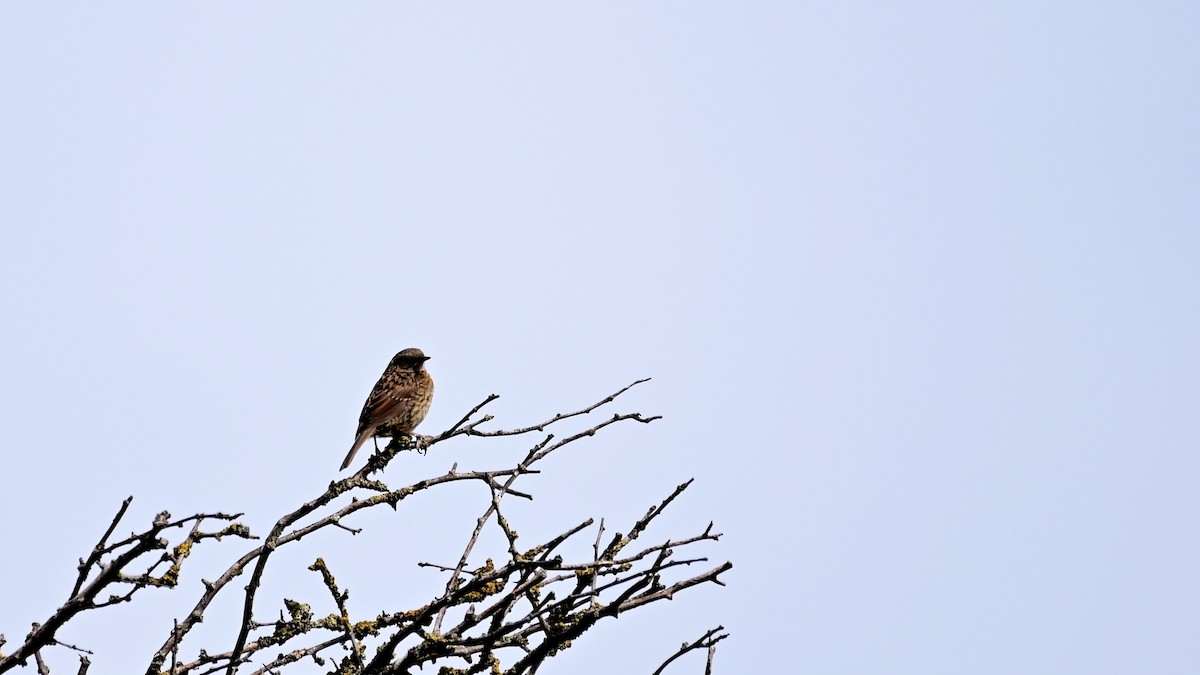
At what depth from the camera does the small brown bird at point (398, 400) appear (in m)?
8.71

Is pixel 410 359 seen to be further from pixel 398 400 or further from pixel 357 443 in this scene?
pixel 357 443

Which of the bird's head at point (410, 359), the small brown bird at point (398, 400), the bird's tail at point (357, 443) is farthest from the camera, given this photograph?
the bird's head at point (410, 359)

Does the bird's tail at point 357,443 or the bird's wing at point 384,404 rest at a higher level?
the bird's wing at point 384,404

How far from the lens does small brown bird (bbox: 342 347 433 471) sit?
343 inches

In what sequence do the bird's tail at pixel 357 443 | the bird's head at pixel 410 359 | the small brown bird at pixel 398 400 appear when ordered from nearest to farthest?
the bird's tail at pixel 357 443
the small brown bird at pixel 398 400
the bird's head at pixel 410 359

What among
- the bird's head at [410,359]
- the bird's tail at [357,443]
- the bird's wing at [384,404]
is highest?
the bird's head at [410,359]

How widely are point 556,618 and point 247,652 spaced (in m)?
1.06

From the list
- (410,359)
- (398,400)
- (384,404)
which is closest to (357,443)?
(384,404)

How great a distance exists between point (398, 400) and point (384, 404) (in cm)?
23

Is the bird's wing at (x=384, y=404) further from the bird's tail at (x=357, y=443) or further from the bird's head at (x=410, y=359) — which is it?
the bird's head at (x=410, y=359)

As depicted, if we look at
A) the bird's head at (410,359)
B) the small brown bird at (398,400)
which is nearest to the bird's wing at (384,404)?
the small brown bird at (398,400)

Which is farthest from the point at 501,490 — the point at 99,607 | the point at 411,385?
the point at 411,385

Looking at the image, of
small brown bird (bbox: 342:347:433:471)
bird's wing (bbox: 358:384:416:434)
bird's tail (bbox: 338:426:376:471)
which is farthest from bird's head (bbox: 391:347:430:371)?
bird's tail (bbox: 338:426:376:471)

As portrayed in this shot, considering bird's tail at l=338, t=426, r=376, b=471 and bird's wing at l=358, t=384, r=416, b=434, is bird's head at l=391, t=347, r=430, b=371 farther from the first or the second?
bird's tail at l=338, t=426, r=376, b=471
